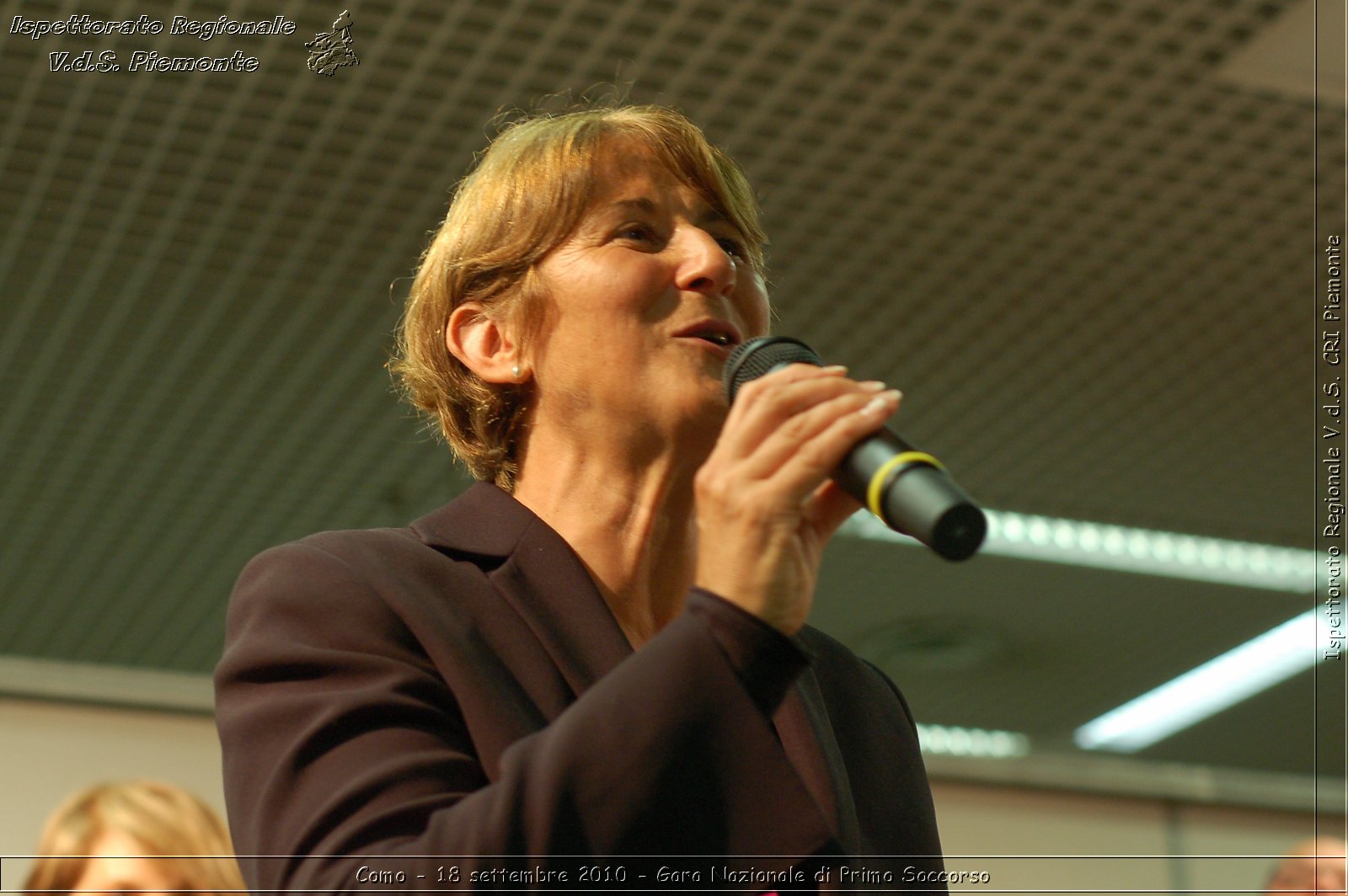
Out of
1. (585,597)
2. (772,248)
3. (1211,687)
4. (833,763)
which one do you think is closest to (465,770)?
(585,597)

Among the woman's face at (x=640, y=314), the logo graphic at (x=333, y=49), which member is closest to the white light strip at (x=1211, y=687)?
the logo graphic at (x=333, y=49)

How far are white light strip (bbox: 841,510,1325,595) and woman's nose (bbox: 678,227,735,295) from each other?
121 inches

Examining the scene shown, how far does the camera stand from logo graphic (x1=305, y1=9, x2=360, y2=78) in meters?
2.62

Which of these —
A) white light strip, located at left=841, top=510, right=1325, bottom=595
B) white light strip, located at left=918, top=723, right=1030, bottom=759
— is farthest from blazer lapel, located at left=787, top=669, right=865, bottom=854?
white light strip, located at left=918, top=723, right=1030, bottom=759

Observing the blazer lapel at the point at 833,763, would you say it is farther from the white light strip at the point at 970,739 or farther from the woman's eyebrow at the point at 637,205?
the white light strip at the point at 970,739

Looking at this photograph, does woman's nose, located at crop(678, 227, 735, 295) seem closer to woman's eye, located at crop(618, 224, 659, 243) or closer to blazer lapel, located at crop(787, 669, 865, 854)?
woman's eye, located at crop(618, 224, 659, 243)

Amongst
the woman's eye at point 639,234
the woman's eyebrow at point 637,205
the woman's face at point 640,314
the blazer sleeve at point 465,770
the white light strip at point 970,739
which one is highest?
the white light strip at point 970,739

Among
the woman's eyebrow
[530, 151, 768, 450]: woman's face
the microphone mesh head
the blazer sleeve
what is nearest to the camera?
the blazer sleeve

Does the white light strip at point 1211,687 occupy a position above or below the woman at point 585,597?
above

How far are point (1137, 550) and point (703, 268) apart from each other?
357 cm

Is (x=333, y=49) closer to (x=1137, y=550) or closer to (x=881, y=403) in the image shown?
(x=881, y=403)

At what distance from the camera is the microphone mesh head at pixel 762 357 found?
1071mm

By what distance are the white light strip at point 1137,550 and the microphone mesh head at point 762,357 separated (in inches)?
129

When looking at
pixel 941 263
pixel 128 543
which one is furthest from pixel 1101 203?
pixel 128 543
